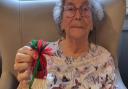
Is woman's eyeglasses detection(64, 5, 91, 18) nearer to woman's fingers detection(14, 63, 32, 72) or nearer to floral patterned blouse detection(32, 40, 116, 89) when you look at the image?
floral patterned blouse detection(32, 40, 116, 89)

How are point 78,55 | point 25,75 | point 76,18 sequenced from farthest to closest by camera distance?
point 78,55, point 76,18, point 25,75

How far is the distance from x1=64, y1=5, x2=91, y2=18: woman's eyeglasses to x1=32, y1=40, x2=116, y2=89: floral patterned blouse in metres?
0.22

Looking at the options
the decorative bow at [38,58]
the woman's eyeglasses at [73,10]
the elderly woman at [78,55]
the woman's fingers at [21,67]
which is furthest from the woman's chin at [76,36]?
the woman's fingers at [21,67]

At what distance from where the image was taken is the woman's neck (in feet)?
5.30

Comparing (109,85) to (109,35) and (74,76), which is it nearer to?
(74,76)

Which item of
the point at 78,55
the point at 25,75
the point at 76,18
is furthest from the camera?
the point at 78,55

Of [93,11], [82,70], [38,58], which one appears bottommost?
[82,70]

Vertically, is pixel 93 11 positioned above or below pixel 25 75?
above

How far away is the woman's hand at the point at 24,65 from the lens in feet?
4.32

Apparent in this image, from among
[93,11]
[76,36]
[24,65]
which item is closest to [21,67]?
[24,65]

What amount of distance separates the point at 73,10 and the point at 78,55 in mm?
277

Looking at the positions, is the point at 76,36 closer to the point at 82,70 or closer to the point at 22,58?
the point at 82,70

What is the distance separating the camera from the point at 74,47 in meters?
1.62

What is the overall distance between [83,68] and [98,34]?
264mm
